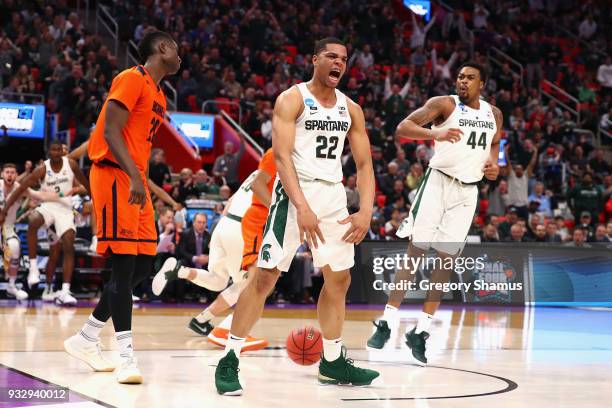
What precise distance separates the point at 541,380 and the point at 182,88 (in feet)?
49.6

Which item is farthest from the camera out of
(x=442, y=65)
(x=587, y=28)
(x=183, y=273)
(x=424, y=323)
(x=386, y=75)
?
(x=587, y=28)

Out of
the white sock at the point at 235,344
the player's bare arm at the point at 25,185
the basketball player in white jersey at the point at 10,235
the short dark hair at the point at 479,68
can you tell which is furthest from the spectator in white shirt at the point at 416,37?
the white sock at the point at 235,344

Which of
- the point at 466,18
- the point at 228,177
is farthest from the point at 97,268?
the point at 466,18

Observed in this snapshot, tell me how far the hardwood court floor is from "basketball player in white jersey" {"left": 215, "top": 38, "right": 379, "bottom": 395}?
0.41 meters

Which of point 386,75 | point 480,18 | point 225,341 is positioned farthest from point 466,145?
point 480,18

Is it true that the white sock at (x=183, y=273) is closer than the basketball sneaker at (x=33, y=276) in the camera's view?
Yes

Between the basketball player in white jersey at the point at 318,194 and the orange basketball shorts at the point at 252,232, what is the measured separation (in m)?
2.34

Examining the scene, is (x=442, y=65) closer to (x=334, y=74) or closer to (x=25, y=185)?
(x=25, y=185)

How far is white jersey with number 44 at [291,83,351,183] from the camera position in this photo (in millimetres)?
5938

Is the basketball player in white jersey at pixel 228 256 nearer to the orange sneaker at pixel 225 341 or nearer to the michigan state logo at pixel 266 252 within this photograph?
the orange sneaker at pixel 225 341

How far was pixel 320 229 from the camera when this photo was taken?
586 centimetres

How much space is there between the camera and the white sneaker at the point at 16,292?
13461mm

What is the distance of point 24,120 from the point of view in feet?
56.5

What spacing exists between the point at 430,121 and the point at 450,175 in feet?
1.63
